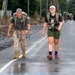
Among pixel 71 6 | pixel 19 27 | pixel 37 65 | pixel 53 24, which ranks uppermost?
pixel 53 24

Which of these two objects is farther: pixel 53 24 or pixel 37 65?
pixel 53 24

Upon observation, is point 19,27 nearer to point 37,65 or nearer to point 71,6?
point 37,65

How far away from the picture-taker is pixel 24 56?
54.4 ft

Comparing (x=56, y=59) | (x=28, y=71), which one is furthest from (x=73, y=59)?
(x=28, y=71)

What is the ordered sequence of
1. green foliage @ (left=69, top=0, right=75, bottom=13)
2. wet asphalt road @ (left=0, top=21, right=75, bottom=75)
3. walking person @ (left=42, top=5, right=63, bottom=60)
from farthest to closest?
green foliage @ (left=69, top=0, right=75, bottom=13)
walking person @ (left=42, top=5, right=63, bottom=60)
wet asphalt road @ (left=0, top=21, right=75, bottom=75)

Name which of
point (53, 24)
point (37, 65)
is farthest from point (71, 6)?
point (37, 65)

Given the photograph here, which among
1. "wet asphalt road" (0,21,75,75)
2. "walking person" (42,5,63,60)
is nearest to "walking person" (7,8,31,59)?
"wet asphalt road" (0,21,75,75)

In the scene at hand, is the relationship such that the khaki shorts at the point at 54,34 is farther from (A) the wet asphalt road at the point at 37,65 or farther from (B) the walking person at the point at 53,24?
(A) the wet asphalt road at the point at 37,65

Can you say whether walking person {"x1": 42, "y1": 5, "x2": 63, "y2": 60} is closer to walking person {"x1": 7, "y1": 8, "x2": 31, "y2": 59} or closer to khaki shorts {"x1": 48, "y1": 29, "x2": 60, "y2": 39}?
khaki shorts {"x1": 48, "y1": 29, "x2": 60, "y2": 39}

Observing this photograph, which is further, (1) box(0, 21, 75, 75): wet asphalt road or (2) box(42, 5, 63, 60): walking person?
(2) box(42, 5, 63, 60): walking person

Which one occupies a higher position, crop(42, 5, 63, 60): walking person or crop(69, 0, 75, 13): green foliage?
crop(42, 5, 63, 60): walking person

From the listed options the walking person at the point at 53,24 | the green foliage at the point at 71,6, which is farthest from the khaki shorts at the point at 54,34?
the green foliage at the point at 71,6

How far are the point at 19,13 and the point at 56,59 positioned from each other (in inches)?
79.3

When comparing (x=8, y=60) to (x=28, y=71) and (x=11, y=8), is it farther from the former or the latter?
(x=11, y=8)
